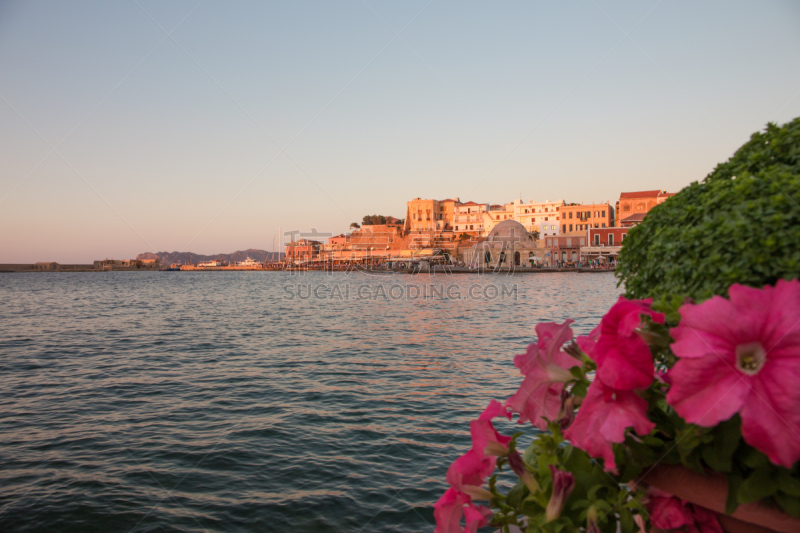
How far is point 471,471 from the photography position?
1194 mm

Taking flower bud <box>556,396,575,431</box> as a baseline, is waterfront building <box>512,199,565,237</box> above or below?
above

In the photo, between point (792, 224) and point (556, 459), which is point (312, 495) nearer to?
point (556, 459)

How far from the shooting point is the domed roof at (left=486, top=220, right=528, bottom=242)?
86000 mm

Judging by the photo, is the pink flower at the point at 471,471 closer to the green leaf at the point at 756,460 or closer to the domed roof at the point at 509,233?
the green leaf at the point at 756,460

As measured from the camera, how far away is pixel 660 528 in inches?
43.1

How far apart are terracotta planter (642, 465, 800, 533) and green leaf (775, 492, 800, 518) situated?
0.07m

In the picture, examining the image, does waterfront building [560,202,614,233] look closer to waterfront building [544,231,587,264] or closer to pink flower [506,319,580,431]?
waterfront building [544,231,587,264]

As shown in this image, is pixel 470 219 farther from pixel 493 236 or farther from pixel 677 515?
pixel 677 515

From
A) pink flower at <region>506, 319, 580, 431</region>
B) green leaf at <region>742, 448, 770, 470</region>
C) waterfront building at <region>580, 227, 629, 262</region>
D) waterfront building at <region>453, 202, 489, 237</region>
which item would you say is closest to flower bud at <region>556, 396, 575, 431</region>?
pink flower at <region>506, 319, 580, 431</region>

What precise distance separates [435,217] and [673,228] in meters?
123

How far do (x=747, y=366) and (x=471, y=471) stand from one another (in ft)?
2.19

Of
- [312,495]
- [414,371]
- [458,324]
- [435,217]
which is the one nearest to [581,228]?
[435,217]

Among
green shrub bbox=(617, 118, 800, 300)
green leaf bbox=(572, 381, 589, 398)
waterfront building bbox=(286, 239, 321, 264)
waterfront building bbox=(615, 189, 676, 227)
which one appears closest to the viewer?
green shrub bbox=(617, 118, 800, 300)

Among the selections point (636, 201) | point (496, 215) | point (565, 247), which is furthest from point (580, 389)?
point (496, 215)
